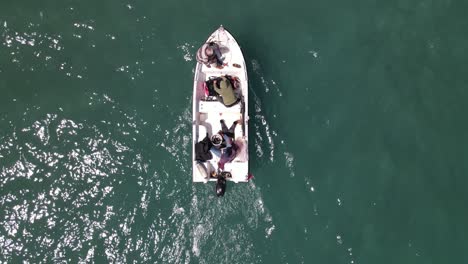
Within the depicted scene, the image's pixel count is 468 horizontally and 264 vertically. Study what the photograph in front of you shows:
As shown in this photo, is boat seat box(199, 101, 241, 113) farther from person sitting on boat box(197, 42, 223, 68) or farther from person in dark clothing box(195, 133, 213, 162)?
person sitting on boat box(197, 42, 223, 68)

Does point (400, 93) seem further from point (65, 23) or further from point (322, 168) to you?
point (65, 23)

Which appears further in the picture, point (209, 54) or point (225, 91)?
point (225, 91)

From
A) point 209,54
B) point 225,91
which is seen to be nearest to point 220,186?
point 225,91

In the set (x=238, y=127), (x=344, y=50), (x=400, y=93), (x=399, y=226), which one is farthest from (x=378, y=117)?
(x=238, y=127)

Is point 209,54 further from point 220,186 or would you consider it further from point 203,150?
point 220,186

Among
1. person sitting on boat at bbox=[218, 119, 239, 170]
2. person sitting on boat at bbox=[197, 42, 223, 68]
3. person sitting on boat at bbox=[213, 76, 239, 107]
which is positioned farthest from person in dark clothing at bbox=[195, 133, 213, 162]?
person sitting on boat at bbox=[197, 42, 223, 68]
